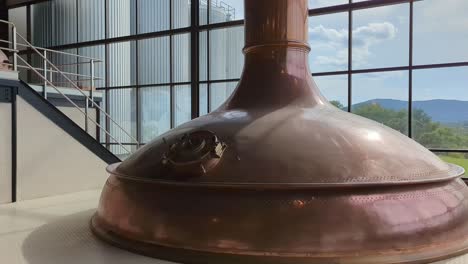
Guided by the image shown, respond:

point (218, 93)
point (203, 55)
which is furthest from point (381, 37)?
point (203, 55)

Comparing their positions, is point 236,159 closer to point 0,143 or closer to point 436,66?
point 0,143

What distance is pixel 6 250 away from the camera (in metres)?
2.82

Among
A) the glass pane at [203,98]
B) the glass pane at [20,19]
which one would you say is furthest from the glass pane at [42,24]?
the glass pane at [203,98]

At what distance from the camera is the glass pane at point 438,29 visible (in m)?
7.92

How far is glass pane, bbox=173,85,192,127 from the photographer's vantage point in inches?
439

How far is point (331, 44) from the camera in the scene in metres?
9.07

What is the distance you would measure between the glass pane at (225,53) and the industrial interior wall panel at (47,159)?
4.86m

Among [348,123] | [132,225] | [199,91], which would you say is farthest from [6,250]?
[199,91]

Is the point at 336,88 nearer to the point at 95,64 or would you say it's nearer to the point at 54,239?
the point at 54,239

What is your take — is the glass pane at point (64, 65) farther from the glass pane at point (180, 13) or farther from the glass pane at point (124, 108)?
the glass pane at point (180, 13)

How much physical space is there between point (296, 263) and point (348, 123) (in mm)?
1025

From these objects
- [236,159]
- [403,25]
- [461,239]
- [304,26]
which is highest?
[403,25]

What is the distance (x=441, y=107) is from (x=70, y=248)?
747 cm

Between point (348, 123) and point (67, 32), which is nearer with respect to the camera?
point (348, 123)
